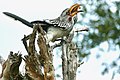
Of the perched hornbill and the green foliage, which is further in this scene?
the green foliage

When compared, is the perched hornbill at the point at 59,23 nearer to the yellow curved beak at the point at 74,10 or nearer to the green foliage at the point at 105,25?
the yellow curved beak at the point at 74,10

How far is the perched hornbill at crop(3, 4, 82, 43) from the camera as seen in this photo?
205 cm

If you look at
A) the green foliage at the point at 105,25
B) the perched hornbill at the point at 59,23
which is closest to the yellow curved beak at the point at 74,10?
the perched hornbill at the point at 59,23

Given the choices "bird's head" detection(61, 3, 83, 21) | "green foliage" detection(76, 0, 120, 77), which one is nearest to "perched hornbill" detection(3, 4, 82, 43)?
"bird's head" detection(61, 3, 83, 21)

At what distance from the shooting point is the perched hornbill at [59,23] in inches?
80.7

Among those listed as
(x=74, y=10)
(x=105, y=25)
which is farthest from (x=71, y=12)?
(x=105, y=25)

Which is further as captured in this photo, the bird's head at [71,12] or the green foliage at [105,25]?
the green foliage at [105,25]

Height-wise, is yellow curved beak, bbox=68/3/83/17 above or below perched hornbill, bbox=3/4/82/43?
above

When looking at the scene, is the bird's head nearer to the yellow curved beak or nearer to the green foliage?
the yellow curved beak

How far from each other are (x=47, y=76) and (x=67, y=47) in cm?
25

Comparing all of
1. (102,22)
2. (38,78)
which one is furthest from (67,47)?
(102,22)

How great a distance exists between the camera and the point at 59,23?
2.15 metres

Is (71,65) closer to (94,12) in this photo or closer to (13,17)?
(13,17)

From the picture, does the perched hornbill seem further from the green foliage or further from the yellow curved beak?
the green foliage
